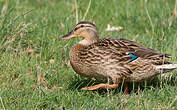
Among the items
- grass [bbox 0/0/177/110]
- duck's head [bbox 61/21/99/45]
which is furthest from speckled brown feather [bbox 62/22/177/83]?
duck's head [bbox 61/21/99/45]

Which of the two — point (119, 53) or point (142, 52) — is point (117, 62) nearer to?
point (119, 53)

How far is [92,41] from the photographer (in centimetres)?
597

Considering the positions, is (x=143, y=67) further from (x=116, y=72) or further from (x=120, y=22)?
(x=120, y=22)

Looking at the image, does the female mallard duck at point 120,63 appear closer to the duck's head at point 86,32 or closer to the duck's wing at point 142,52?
the duck's wing at point 142,52

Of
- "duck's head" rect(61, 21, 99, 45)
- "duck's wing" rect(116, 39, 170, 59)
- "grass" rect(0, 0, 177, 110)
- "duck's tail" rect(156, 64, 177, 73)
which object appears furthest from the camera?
"duck's head" rect(61, 21, 99, 45)

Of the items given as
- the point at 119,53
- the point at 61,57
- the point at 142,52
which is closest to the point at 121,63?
the point at 119,53

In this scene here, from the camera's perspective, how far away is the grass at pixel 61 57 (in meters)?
4.91

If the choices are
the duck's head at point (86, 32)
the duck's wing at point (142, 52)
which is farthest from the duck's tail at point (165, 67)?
the duck's head at point (86, 32)

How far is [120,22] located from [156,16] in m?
0.85

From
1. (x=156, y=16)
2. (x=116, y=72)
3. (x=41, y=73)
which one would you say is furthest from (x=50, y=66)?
(x=156, y=16)

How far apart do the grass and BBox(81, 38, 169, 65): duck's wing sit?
1.37 feet

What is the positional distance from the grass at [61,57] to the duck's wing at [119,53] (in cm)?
42

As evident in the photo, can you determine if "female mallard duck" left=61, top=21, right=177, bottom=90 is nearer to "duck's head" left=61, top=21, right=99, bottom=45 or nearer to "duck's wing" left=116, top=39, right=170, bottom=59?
"duck's wing" left=116, top=39, right=170, bottom=59

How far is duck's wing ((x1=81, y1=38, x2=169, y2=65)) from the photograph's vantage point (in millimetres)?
5426
